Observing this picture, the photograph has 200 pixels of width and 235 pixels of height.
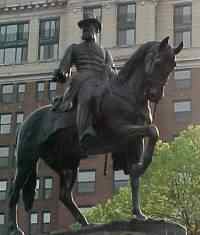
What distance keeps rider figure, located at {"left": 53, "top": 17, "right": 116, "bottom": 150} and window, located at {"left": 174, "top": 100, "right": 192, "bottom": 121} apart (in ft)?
180

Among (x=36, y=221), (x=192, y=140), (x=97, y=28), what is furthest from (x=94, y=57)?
(x=36, y=221)

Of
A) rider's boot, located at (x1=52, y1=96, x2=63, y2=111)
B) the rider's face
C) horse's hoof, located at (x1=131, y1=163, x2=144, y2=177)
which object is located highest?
the rider's face

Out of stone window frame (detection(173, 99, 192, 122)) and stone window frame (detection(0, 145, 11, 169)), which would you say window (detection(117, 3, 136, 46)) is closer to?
stone window frame (detection(173, 99, 192, 122))

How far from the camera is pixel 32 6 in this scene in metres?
76.6

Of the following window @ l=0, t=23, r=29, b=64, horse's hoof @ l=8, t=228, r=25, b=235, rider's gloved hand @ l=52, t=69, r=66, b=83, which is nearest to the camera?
horse's hoof @ l=8, t=228, r=25, b=235

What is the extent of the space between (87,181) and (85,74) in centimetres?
5426

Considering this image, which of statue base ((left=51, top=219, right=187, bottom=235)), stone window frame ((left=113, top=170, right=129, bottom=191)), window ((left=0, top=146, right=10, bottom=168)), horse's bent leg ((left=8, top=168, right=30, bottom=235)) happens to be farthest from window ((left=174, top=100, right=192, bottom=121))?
statue base ((left=51, top=219, right=187, bottom=235))

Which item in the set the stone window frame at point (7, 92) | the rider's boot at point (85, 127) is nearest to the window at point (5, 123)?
the stone window frame at point (7, 92)

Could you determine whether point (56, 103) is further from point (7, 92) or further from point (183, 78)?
point (7, 92)

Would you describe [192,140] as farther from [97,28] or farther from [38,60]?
[38,60]

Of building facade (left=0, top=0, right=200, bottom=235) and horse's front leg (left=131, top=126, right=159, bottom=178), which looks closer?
horse's front leg (left=131, top=126, right=159, bottom=178)

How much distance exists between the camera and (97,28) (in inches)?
505

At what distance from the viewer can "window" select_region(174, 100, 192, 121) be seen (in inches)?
2653

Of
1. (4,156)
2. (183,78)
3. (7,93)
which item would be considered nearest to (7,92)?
(7,93)
